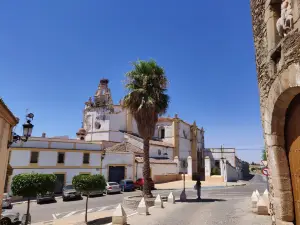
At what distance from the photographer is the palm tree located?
17.5m

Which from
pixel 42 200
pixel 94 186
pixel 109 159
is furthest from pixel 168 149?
pixel 94 186

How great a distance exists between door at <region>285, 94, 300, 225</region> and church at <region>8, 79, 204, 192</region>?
14.9 metres

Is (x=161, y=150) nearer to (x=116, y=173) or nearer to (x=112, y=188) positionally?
(x=116, y=173)

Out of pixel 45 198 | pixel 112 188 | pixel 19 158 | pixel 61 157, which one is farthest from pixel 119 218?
pixel 61 157

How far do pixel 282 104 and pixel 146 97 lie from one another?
12841mm

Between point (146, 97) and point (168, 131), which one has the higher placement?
point (168, 131)

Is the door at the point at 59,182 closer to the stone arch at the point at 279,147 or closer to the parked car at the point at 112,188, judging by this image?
the parked car at the point at 112,188

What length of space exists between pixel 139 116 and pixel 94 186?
608cm

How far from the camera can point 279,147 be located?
18.1ft

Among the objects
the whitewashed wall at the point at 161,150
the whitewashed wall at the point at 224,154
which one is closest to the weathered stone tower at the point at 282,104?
the whitewashed wall at the point at 161,150

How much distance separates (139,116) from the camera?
696 inches

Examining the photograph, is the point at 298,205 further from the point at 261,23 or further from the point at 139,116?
the point at 139,116

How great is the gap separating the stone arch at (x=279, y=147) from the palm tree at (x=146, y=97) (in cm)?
1198

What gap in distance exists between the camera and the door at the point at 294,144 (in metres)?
5.10
